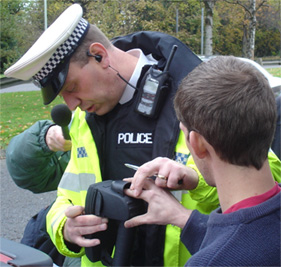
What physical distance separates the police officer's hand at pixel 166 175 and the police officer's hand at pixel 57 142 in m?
0.94

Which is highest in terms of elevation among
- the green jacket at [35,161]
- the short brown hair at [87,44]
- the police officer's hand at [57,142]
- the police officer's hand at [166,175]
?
the short brown hair at [87,44]

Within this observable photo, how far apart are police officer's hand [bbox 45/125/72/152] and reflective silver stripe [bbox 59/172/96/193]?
0.34 m

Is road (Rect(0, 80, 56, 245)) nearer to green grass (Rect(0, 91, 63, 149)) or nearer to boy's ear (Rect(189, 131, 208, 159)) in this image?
green grass (Rect(0, 91, 63, 149))

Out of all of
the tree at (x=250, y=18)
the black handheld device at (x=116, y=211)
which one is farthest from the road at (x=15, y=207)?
the tree at (x=250, y=18)

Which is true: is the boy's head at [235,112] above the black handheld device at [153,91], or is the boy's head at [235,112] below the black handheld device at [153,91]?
above

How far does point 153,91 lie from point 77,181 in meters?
0.62

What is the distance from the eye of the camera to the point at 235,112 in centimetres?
114

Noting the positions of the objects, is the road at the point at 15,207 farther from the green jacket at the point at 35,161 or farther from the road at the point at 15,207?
the green jacket at the point at 35,161

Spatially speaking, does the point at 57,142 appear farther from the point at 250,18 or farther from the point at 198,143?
the point at 250,18

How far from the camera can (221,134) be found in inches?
46.2

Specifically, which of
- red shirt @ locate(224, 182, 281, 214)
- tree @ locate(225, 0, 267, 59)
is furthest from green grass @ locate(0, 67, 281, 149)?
red shirt @ locate(224, 182, 281, 214)

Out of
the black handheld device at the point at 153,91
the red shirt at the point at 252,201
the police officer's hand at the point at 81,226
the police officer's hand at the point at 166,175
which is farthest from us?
the black handheld device at the point at 153,91

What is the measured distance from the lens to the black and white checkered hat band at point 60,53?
6.36 ft

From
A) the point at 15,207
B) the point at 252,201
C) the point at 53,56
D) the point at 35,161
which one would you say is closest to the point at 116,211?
the point at 252,201
